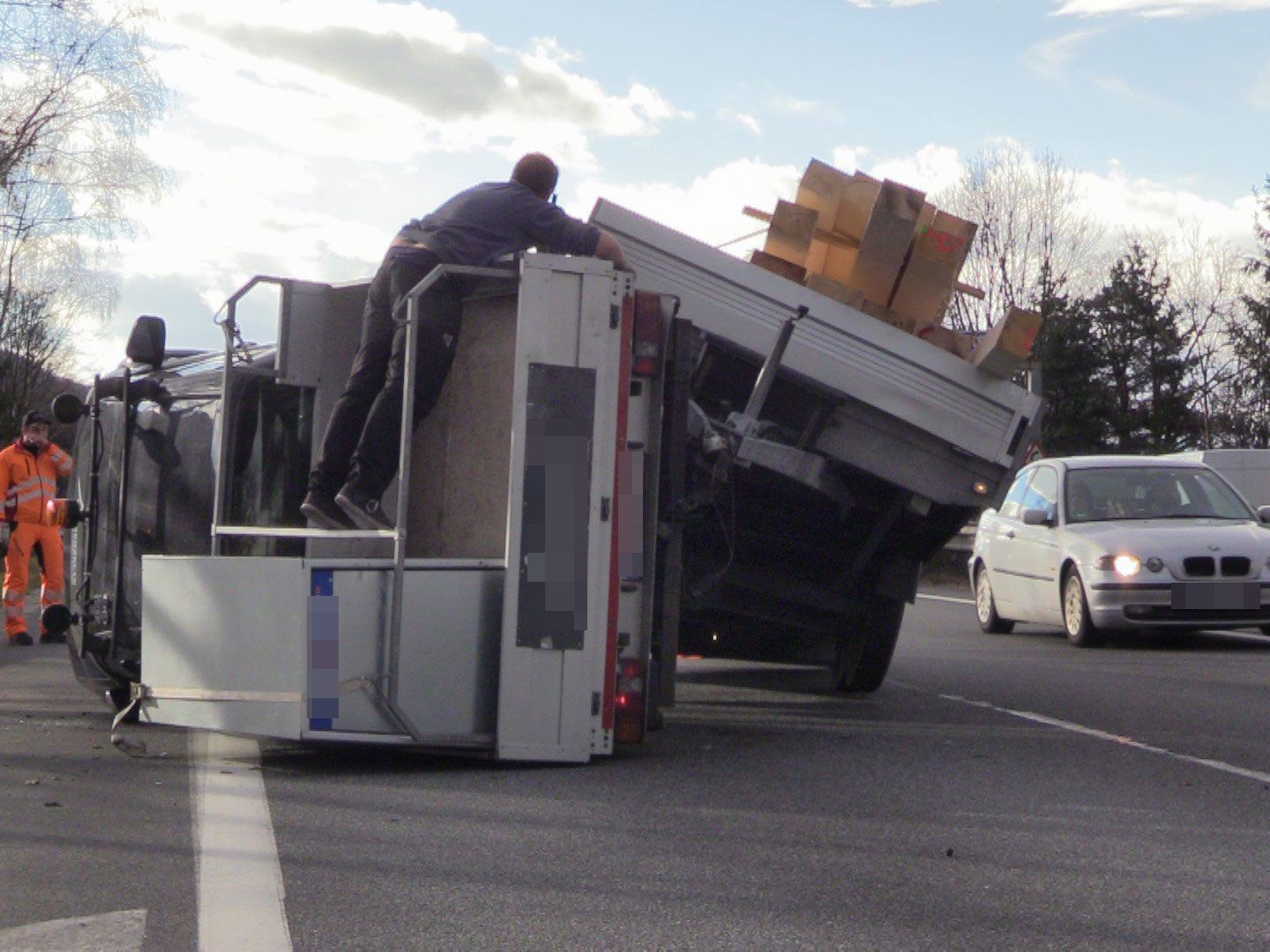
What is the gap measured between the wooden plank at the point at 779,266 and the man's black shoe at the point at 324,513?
2.48 m

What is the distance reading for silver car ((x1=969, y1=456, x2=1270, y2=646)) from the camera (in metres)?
14.0

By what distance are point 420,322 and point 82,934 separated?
3.51 m

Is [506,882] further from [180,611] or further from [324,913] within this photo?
[180,611]

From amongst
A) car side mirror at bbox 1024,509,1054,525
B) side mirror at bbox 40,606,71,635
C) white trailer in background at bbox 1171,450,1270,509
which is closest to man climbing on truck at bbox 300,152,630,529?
side mirror at bbox 40,606,71,635

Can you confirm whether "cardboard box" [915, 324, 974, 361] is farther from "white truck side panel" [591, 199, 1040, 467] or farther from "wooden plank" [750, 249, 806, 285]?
"wooden plank" [750, 249, 806, 285]

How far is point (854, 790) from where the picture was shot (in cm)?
697

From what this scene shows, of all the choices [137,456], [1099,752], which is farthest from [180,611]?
[1099,752]

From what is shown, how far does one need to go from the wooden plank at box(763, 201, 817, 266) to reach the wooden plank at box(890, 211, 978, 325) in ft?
1.65

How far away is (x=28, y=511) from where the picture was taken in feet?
50.5

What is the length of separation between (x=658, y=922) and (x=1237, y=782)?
3371 millimetres

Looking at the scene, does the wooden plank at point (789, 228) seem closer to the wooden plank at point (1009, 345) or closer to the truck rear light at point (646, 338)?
the wooden plank at point (1009, 345)

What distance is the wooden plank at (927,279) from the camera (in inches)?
351

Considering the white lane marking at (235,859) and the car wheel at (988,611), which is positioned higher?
the car wheel at (988,611)

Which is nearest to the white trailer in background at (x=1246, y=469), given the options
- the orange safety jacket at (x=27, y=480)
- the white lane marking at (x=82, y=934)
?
the orange safety jacket at (x=27, y=480)
